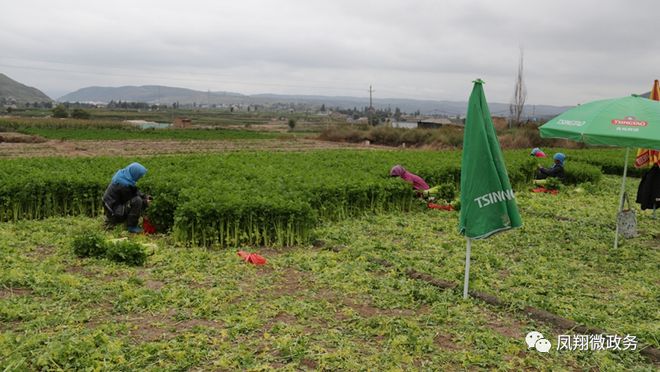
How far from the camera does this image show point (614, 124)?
293 inches

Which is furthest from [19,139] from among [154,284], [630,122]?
[630,122]

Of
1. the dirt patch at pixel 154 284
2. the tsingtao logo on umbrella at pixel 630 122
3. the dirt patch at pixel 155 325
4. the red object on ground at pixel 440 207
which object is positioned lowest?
the red object on ground at pixel 440 207

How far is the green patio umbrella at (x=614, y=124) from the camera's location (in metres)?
7.21

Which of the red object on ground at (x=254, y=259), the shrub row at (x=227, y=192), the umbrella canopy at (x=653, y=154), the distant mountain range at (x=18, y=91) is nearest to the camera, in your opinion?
the red object on ground at (x=254, y=259)

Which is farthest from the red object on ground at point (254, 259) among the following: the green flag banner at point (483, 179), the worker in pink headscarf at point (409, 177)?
the worker in pink headscarf at point (409, 177)

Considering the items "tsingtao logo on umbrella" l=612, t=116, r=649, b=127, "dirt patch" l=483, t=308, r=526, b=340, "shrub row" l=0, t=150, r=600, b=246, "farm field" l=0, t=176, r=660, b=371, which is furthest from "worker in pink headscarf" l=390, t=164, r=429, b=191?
"dirt patch" l=483, t=308, r=526, b=340

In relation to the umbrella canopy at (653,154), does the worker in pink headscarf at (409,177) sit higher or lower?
lower

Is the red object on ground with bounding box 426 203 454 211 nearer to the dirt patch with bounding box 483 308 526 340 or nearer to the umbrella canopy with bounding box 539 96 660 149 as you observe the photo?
the umbrella canopy with bounding box 539 96 660 149

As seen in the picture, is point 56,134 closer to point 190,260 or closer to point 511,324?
point 190,260

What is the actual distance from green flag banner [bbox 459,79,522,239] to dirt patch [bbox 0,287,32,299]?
16.7ft

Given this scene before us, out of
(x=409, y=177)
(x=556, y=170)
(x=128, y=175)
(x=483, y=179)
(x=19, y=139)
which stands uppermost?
(x=483, y=179)

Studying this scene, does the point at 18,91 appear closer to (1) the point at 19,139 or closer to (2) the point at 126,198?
(1) the point at 19,139

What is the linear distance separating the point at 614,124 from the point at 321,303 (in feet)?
15.8

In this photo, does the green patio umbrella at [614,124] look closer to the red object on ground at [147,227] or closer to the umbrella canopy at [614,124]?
the umbrella canopy at [614,124]
